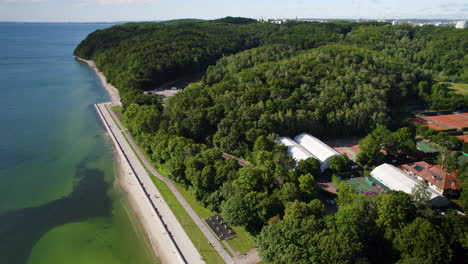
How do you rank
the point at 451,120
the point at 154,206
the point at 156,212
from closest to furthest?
the point at 156,212 → the point at 154,206 → the point at 451,120

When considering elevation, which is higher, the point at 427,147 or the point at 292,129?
the point at 292,129

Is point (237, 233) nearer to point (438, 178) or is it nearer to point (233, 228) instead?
point (233, 228)

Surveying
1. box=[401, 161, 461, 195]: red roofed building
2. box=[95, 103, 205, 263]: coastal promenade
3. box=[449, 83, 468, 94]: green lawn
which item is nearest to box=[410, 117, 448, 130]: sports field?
box=[401, 161, 461, 195]: red roofed building

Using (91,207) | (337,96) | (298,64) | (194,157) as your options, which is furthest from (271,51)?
(91,207)

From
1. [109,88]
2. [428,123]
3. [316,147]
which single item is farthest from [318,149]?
[109,88]

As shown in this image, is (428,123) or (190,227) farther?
(428,123)

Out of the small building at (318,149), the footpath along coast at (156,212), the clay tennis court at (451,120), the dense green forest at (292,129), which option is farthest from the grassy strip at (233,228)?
the clay tennis court at (451,120)

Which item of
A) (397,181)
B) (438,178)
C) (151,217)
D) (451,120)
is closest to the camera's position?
(151,217)
